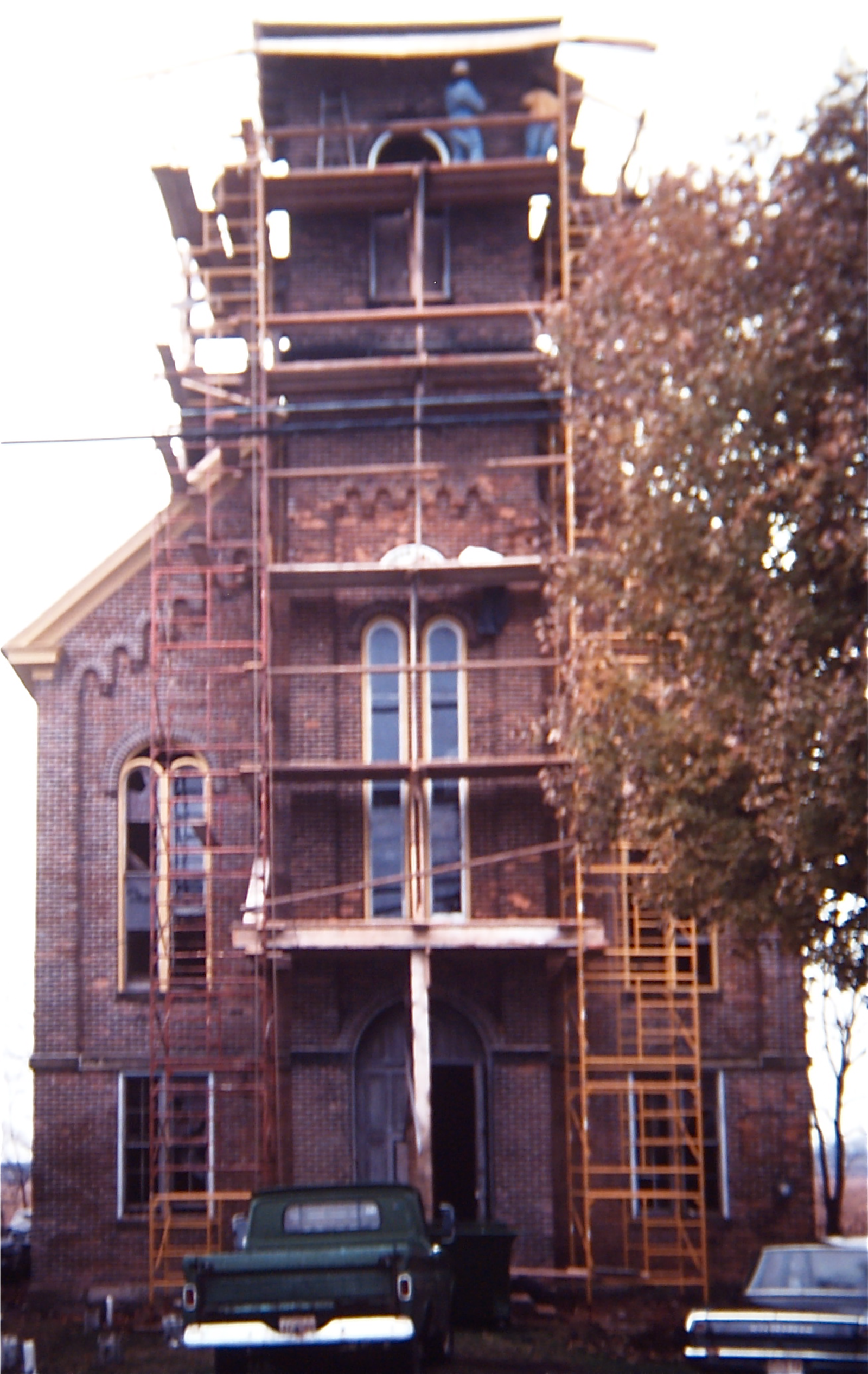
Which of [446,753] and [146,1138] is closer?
[146,1138]

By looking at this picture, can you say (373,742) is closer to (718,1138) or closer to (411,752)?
(411,752)

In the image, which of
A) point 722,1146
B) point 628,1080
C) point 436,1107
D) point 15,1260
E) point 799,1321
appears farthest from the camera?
point 15,1260

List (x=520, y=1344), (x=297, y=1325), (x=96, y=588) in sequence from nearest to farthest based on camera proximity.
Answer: (x=297, y=1325)
(x=520, y=1344)
(x=96, y=588)

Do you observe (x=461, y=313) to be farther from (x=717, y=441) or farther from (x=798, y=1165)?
(x=798, y=1165)

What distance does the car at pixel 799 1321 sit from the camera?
12.3m

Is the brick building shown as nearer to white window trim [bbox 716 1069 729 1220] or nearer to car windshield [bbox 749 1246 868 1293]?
white window trim [bbox 716 1069 729 1220]

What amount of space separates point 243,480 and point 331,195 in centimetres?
388

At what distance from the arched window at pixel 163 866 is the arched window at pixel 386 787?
209cm

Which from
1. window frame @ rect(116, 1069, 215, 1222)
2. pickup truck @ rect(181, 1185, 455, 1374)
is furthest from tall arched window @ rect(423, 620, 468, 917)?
pickup truck @ rect(181, 1185, 455, 1374)

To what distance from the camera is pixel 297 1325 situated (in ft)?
42.5

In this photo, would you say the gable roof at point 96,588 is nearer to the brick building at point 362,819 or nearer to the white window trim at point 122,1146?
the brick building at point 362,819

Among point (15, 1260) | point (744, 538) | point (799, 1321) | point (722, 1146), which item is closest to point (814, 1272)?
point (799, 1321)

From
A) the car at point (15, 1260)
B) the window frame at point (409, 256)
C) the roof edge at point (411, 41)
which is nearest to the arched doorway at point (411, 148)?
the window frame at point (409, 256)

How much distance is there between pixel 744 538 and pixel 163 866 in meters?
11.7
